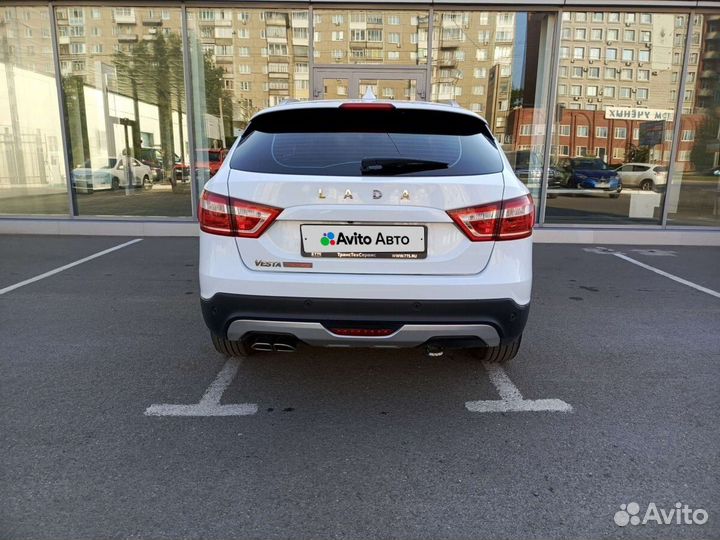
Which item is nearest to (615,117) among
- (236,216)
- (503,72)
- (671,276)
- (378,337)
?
(503,72)

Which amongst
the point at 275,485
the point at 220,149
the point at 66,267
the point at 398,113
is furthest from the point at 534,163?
the point at 275,485

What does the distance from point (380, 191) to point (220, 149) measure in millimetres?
7787

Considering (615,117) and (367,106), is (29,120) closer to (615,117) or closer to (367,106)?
(367,106)

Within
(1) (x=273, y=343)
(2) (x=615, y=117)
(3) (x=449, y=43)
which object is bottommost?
(1) (x=273, y=343)

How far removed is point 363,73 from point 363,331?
7267 mm

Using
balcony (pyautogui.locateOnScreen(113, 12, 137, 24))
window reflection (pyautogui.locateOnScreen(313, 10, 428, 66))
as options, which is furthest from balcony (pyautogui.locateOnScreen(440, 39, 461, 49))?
balcony (pyautogui.locateOnScreen(113, 12, 137, 24))

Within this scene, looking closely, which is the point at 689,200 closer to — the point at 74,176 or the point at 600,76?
the point at 600,76

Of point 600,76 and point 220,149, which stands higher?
point 600,76

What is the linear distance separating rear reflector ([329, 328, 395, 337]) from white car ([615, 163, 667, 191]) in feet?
28.5

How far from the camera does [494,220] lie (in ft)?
8.09

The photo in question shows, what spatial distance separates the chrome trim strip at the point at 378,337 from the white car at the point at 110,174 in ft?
26.7

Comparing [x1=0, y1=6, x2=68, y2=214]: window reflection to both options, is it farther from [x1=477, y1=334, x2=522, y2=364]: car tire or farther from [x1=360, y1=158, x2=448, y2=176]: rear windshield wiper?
[x1=477, y1=334, x2=522, y2=364]: car tire

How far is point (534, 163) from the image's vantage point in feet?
29.9

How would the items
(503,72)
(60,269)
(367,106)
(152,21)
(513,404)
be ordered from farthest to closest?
(503,72), (152,21), (60,269), (513,404), (367,106)
